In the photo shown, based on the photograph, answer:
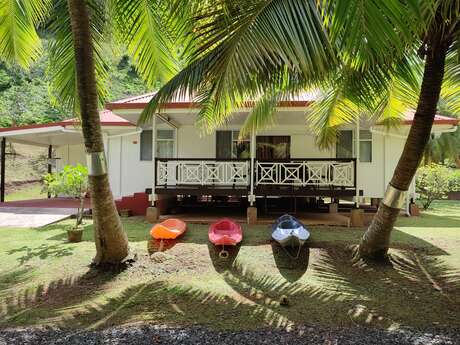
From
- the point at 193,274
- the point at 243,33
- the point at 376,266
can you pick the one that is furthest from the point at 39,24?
the point at 376,266

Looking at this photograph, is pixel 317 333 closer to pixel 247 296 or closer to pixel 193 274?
pixel 247 296

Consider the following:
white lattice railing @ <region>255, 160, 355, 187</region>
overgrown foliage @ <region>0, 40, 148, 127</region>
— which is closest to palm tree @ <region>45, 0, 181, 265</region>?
white lattice railing @ <region>255, 160, 355, 187</region>

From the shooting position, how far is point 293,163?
11047 mm

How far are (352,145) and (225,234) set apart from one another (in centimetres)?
759

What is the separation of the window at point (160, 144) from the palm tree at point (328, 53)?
687 centimetres

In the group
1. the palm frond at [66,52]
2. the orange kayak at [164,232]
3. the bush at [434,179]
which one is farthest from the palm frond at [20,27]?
the bush at [434,179]

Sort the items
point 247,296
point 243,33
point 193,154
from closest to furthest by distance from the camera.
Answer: point 243,33
point 247,296
point 193,154

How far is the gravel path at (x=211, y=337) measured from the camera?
4.15m

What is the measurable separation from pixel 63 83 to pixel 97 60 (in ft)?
2.66

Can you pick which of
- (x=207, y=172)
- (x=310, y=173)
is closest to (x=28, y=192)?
(x=207, y=172)

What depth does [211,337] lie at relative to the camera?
426cm

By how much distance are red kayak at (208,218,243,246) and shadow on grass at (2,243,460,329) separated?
0.89m

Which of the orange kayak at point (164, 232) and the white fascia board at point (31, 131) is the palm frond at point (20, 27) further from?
the white fascia board at point (31, 131)

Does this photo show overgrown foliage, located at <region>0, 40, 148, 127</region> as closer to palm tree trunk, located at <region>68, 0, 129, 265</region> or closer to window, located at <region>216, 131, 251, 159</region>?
window, located at <region>216, 131, 251, 159</region>
